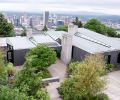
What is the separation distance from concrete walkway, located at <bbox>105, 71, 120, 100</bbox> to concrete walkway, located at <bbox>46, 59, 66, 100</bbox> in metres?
5.25

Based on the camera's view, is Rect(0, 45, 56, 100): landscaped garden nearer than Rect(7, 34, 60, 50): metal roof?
Yes

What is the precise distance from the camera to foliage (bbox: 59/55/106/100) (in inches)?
829

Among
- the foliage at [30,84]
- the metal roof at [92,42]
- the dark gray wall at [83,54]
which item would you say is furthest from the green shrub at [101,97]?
the dark gray wall at [83,54]

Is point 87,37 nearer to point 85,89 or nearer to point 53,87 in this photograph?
point 53,87

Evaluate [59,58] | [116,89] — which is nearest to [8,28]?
[59,58]

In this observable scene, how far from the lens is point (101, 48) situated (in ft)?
106

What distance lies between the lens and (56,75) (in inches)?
1156

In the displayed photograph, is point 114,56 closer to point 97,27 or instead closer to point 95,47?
point 95,47

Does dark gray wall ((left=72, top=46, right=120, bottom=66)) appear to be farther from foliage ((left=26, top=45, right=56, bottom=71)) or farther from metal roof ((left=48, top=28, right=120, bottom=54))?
foliage ((left=26, top=45, right=56, bottom=71))

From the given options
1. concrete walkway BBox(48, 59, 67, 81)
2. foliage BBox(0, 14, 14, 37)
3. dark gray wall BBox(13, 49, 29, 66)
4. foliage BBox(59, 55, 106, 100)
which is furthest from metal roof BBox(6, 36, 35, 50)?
foliage BBox(0, 14, 14, 37)

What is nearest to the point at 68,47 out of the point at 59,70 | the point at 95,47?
the point at 95,47

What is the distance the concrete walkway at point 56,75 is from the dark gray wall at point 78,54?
1993 mm

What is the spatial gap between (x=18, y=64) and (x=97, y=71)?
1423 centimetres

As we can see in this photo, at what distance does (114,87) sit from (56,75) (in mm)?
6969
